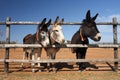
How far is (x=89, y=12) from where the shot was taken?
32.6 feet

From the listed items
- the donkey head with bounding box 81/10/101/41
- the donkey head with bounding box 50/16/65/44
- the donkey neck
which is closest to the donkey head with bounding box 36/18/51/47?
the donkey head with bounding box 50/16/65/44

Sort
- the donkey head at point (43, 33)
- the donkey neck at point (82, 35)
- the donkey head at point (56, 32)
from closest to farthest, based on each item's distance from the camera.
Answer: the donkey head at point (43, 33) → the donkey head at point (56, 32) → the donkey neck at point (82, 35)

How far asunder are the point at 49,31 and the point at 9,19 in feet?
6.53

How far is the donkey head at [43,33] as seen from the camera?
974 centimetres

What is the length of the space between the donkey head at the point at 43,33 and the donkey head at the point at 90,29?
1.68 m

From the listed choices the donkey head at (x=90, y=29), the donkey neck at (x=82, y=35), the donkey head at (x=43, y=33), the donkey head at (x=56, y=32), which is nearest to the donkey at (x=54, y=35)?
the donkey head at (x=56, y=32)

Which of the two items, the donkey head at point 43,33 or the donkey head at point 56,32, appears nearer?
the donkey head at point 43,33

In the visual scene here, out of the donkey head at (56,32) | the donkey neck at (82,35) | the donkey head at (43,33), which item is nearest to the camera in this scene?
the donkey head at (43,33)

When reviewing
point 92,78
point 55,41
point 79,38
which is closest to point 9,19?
point 55,41

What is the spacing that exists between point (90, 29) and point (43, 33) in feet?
7.02

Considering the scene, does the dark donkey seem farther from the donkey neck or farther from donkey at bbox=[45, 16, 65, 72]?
donkey at bbox=[45, 16, 65, 72]

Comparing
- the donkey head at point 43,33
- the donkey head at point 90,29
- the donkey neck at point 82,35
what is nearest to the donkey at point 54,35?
the donkey head at point 43,33

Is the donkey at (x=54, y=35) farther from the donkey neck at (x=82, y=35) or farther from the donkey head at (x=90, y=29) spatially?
the donkey head at (x=90, y=29)

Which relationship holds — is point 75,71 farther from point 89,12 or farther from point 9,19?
point 9,19
